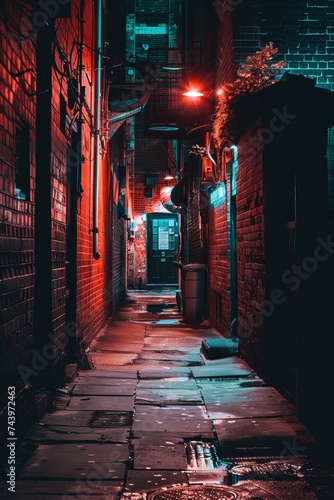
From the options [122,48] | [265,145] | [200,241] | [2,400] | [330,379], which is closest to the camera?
[2,400]

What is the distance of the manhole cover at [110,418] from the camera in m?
4.38

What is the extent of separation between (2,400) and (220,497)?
1.58 meters

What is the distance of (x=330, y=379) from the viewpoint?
4148 mm

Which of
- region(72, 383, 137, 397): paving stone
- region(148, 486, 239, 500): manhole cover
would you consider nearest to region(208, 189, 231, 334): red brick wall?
region(72, 383, 137, 397): paving stone

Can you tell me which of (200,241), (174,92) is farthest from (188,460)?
(174,92)

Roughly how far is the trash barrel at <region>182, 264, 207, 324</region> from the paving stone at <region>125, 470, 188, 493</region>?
28.6 ft

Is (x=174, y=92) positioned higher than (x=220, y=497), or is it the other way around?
(x=174, y=92)

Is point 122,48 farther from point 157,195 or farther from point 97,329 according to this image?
point 157,195

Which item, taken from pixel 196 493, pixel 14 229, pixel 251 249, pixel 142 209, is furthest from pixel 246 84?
pixel 142 209

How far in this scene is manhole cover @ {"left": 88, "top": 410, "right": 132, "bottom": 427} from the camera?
4379 mm

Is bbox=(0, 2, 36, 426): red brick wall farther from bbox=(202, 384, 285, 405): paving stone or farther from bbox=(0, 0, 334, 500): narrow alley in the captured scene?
bbox=(202, 384, 285, 405): paving stone

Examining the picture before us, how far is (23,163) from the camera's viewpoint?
14.4 ft

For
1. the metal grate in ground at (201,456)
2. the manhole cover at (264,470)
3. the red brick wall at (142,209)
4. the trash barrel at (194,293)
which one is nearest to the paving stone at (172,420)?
the metal grate in ground at (201,456)

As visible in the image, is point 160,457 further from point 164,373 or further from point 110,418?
point 164,373
